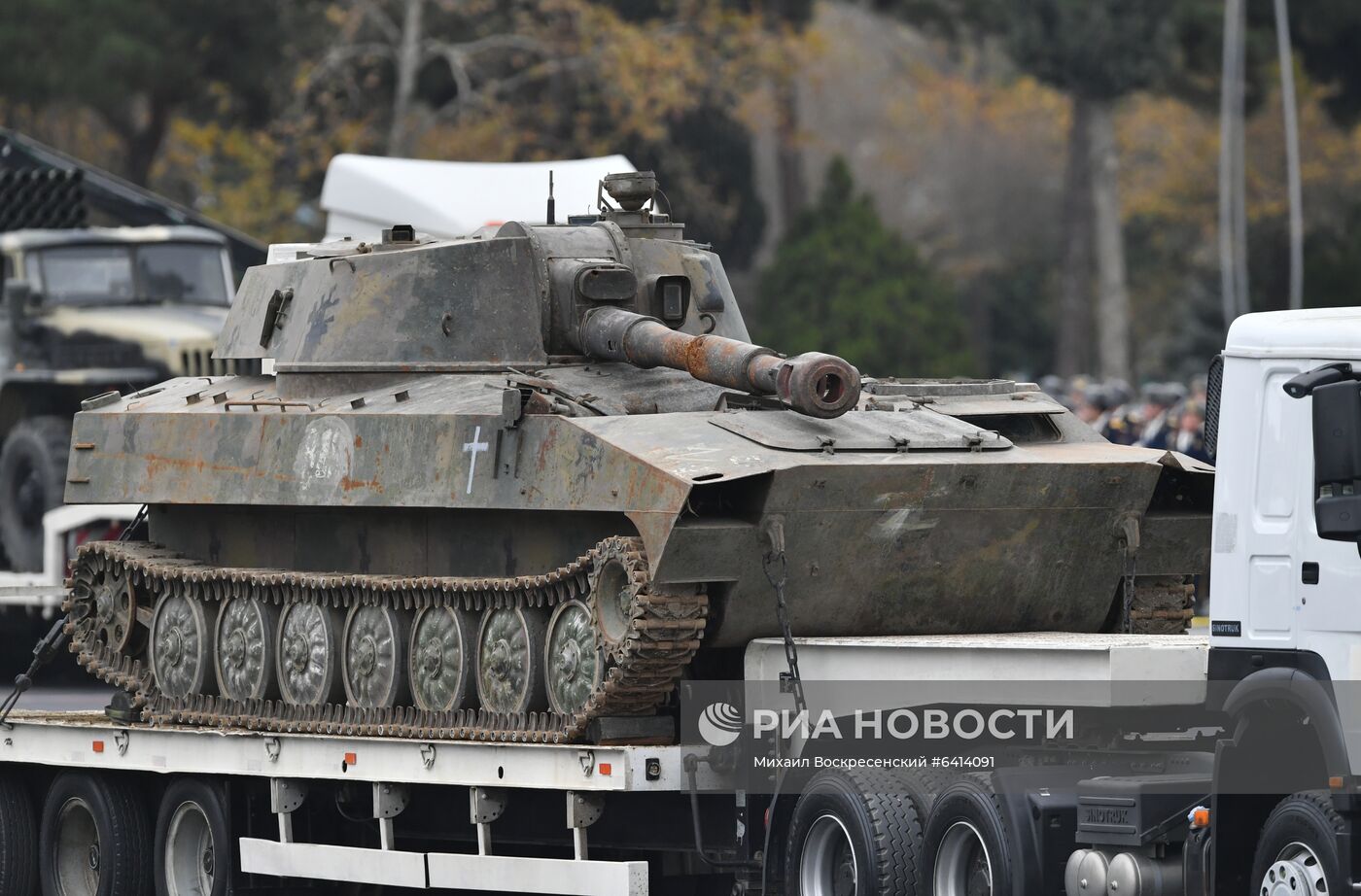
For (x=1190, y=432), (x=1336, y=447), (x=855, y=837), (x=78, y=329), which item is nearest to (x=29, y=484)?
(x=78, y=329)

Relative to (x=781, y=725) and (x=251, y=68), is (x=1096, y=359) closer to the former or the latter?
(x=251, y=68)

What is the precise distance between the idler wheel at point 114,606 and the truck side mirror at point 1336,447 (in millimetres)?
8523

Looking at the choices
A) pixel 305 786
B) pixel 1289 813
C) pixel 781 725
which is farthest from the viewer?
pixel 305 786

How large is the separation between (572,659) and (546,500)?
2.58 feet

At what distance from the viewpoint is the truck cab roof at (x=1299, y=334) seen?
10016mm

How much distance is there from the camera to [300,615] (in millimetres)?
14961

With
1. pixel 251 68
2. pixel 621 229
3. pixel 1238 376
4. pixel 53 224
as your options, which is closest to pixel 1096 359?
pixel 251 68

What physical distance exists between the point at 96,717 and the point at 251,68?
2962cm

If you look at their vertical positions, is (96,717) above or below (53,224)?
below

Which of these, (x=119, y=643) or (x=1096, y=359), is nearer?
(x=119, y=643)

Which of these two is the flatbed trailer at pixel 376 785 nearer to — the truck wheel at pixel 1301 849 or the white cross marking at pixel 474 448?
the white cross marking at pixel 474 448

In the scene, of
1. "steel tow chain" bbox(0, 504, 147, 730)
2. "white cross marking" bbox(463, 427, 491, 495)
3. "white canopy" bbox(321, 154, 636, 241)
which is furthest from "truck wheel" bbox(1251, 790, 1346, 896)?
"white canopy" bbox(321, 154, 636, 241)

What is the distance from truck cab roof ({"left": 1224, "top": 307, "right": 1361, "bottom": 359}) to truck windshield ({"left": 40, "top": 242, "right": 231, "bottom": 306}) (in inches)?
716

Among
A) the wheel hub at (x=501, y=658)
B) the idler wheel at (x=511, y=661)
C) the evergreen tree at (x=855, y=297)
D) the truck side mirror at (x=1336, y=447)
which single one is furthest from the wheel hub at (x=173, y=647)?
the evergreen tree at (x=855, y=297)
